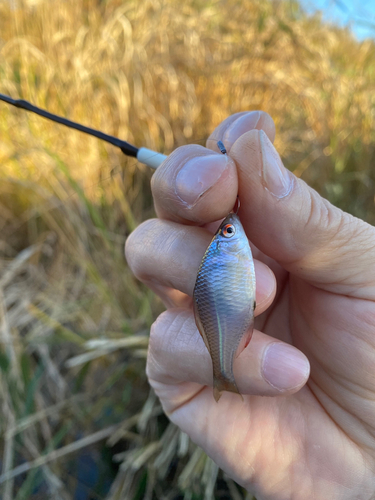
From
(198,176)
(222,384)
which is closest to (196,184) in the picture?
(198,176)

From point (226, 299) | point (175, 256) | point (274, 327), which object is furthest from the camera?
point (274, 327)

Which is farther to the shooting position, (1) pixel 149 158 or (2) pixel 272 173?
(1) pixel 149 158

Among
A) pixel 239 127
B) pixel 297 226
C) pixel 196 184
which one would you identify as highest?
pixel 239 127

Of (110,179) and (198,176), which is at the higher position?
(198,176)

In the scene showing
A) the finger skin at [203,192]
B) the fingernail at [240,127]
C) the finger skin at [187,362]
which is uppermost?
the fingernail at [240,127]

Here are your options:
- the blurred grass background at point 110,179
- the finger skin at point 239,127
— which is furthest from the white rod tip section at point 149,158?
the blurred grass background at point 110,179

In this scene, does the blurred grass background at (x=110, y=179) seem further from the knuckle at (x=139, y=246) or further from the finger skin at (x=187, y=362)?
the knuckle at (x=139, y=246)

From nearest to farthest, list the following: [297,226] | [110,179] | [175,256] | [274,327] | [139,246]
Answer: [297,226] < [175,256] < [139,246] < [274,327] < [110,179]

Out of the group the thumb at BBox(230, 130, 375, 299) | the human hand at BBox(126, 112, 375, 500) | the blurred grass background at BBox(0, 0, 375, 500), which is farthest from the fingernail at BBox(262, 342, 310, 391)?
the blurred grass background at BBox(0, 0, 375, 500)

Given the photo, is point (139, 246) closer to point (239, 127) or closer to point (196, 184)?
point (196, 184)
